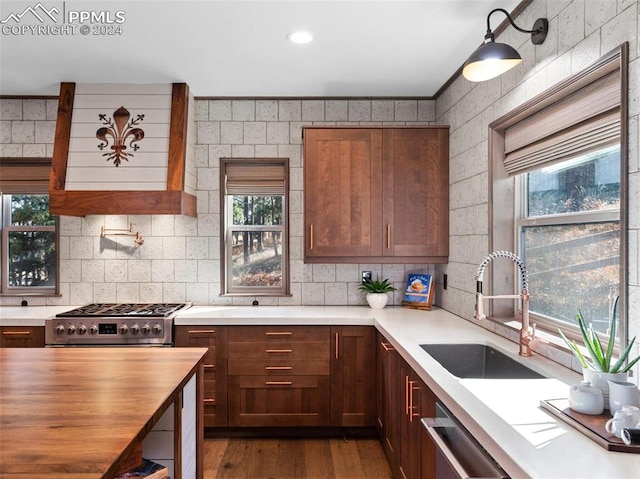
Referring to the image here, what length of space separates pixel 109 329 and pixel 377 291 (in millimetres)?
2061

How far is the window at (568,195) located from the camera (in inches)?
65.7

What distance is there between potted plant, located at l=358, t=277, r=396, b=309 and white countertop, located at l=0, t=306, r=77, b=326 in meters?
2.42

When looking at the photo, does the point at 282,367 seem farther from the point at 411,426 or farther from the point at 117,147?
the point at 117,147

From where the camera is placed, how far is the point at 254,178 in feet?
12.3

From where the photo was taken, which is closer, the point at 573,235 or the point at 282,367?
the point at 573,235

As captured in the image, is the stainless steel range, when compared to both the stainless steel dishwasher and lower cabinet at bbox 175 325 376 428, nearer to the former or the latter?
lower cabinet at bbox 175 325 376 428

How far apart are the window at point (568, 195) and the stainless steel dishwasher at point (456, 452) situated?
0.68 m

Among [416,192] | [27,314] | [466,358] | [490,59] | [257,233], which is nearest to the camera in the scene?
[490,59]

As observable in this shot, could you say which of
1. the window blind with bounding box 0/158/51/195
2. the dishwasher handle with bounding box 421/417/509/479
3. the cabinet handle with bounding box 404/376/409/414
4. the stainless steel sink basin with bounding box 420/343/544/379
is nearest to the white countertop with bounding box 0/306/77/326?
the window blind with bounding box 0/158/51/195

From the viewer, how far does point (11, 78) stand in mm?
3230

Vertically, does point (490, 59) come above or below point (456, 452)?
above

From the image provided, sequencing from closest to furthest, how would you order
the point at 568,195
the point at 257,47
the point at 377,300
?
the point at 568,195, the point at 257,47, the point at 377,300

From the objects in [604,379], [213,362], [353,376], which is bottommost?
[353,376]

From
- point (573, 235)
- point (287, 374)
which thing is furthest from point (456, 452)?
point (287, 374)
